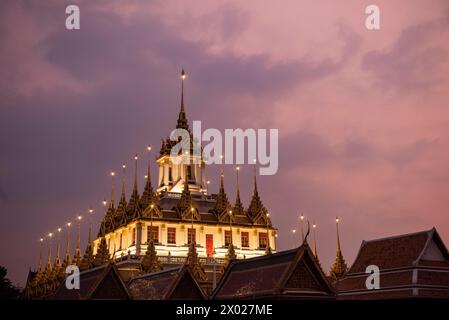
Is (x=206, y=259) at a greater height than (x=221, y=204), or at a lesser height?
lesser

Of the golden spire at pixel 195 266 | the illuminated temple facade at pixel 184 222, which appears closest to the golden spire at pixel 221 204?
the illuminated temple facade at pixel 184 222

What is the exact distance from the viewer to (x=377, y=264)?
3456 centimetres

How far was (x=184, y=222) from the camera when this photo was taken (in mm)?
79312

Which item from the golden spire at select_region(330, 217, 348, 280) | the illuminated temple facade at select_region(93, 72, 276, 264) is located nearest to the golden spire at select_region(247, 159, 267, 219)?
the illuminated temple facade at select_region(93, 72, 276, 264)

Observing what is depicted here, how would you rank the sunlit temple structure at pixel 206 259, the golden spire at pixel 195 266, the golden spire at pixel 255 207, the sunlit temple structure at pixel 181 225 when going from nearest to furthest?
A: 1. the sunlit temple structure at pixel 206 259
2. the golden spire at pixel 195 266
3. the sunlit temple structure at pixel 181 225
4. the golden spire at pixel 255 207

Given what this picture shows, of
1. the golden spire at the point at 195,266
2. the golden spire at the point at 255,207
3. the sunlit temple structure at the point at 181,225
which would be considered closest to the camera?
the golden spire at the point at 195,266

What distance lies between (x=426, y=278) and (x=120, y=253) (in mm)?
54963

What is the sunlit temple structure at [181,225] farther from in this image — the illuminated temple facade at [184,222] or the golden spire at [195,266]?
the golden spire at [195,266]

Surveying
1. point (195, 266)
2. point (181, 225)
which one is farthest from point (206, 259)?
point (195, 266)

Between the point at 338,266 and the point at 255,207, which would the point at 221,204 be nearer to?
the point at 255,207

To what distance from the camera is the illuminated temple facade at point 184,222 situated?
77062 mm
